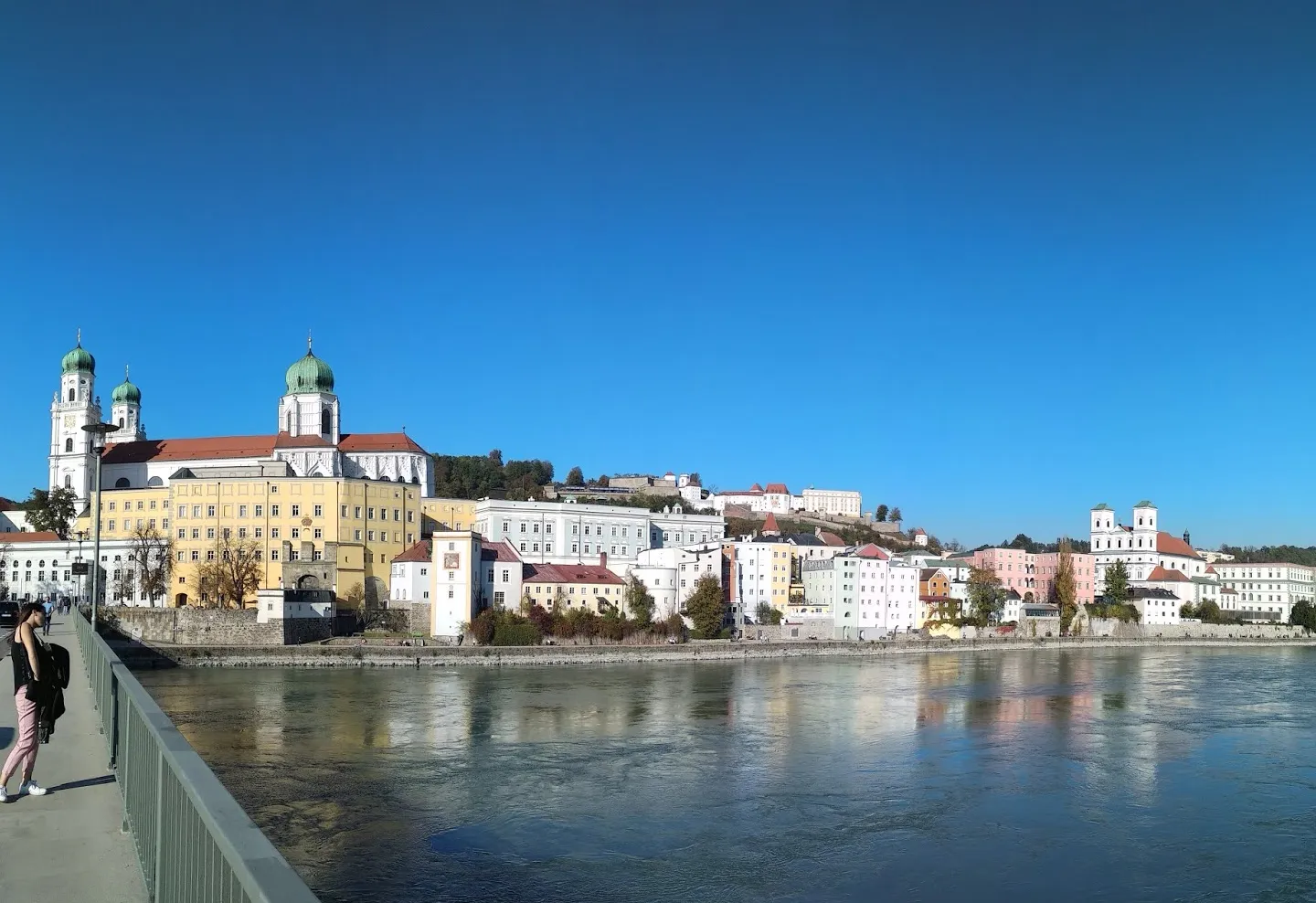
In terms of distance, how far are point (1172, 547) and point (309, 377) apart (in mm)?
61375

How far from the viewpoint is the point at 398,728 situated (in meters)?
23.2

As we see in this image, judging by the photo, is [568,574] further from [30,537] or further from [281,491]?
[30,537]

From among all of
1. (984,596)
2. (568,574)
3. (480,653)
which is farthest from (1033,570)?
(480,653)

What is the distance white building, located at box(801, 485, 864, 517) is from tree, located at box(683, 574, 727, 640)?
67.0 meters

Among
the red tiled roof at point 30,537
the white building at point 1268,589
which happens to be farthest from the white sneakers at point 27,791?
the white building at point 1268,589

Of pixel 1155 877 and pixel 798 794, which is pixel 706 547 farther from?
pixel 1155 877

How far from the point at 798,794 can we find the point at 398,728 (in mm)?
9691

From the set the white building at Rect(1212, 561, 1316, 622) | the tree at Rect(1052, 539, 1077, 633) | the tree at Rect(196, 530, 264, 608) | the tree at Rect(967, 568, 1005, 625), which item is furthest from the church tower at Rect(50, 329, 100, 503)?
the white building at Rect(1212, 561, 1316, 622)

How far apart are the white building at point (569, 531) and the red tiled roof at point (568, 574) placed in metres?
2.84

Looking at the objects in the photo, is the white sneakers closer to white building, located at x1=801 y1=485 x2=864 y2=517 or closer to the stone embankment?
the stone embankment

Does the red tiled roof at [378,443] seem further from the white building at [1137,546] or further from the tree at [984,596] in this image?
the white building at [1137,546]

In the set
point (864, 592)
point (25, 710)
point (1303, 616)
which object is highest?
point (25, 710)

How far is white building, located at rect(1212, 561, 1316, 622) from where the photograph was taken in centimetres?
8231

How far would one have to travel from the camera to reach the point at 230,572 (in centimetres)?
4847
